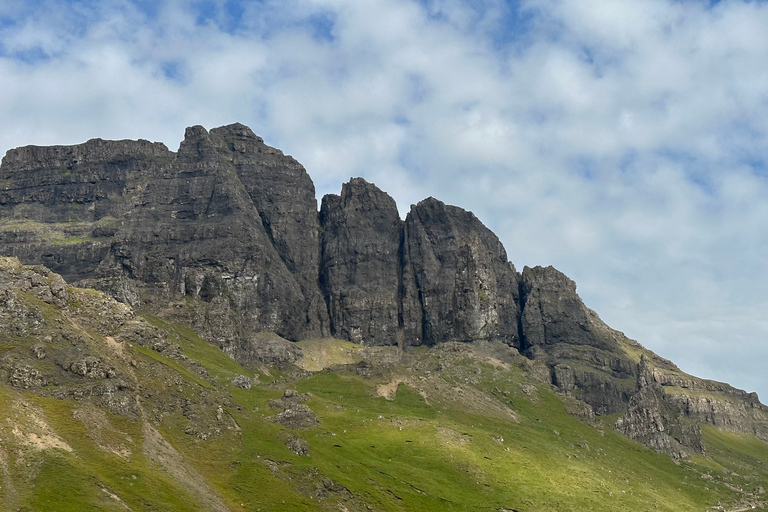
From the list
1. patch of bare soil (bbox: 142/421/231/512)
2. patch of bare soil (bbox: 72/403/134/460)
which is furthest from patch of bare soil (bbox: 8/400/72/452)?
patch of bare soil (bbox: 142/421/231/512)

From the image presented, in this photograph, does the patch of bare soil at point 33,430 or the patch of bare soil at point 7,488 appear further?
the patch of bare soil at point 33,430

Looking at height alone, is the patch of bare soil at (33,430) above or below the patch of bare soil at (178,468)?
above

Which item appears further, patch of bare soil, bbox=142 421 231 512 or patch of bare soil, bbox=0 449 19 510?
patch of bare soil, bbox=142 421 231 512

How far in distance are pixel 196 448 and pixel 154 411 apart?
52.9 ft

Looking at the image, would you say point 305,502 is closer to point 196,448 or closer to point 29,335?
point 196,448

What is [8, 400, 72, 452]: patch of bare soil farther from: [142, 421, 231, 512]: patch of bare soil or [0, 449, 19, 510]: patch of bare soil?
[142, 421, 231, 512]: patch of bare soil

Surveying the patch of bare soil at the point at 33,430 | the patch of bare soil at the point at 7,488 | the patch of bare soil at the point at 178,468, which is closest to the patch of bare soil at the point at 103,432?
the patch of bare soil at the point at 178,468

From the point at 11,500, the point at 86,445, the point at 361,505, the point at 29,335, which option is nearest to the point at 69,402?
the point at 86,445

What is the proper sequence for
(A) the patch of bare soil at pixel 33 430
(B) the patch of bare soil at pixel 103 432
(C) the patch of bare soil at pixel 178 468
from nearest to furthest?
1. (A) the patch of bare soil at pixel 33 430
2. (C) the patch of bare soil at pixel 178 468
3. (B) the patch of bare soil at pixel 103 432

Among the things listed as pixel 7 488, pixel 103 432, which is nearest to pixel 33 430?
pixel 103 432

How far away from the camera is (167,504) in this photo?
14075 centimetres

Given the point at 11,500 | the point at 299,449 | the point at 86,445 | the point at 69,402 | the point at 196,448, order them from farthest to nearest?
the point at 299,449
the point at 196,448
the point at 69,402
the point at 86,445
the point at 11,500

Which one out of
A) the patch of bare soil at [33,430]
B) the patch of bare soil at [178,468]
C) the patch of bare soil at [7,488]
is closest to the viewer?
the patch of bare soil at [7,488]

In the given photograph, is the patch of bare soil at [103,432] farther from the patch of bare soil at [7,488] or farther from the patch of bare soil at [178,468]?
the patch of bare soil at [7,488]
